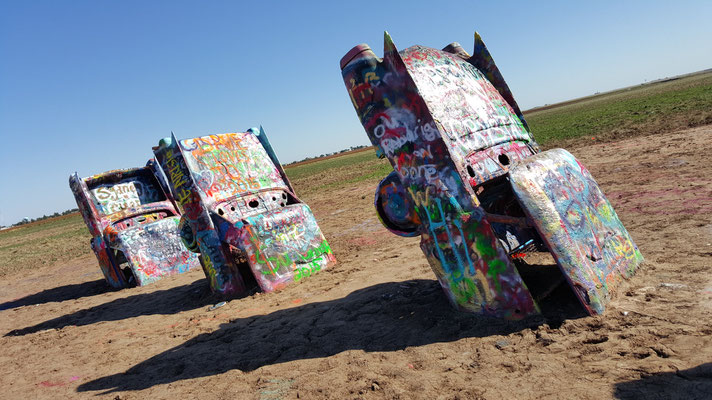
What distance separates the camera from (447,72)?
4.11m

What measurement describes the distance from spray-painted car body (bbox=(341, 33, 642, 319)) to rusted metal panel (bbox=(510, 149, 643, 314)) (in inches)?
0.4

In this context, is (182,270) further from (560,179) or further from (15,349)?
(560,179)

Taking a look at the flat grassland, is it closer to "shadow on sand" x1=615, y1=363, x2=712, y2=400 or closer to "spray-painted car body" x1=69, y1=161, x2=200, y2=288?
"shadow on sand" x1=615, y1=363, x2=712, y2=400

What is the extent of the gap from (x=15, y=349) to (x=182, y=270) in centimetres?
343

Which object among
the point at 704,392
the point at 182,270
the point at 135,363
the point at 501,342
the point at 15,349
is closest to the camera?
the point at 704,392

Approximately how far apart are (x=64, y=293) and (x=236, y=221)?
6.40m

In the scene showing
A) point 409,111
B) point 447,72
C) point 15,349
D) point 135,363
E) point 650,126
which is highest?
point 447,72

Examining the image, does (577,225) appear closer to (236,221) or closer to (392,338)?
(392,338)

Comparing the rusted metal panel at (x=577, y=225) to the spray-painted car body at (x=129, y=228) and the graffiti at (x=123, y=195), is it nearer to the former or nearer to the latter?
the spray-painted car body at (x=129, y=228)

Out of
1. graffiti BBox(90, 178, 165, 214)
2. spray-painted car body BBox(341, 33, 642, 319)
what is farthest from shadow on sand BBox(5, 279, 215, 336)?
spray-painted car body BBox(341, 33, 642, 319)

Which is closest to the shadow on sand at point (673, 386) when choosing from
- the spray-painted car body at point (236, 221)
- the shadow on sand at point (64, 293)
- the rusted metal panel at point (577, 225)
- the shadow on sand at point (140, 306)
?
the rusted metal panel at point (577, 225)

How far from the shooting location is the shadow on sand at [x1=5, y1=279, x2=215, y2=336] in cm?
686

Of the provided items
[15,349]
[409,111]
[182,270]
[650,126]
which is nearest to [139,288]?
[182,270]

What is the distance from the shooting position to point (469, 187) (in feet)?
11.3
